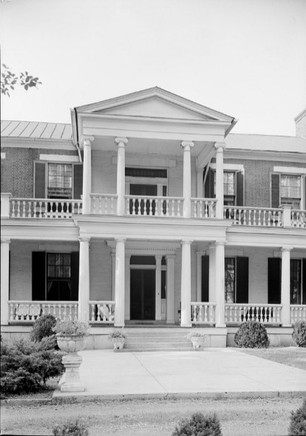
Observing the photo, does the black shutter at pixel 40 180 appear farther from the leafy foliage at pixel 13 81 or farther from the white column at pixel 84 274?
the leafy foliage at pixel 13 81

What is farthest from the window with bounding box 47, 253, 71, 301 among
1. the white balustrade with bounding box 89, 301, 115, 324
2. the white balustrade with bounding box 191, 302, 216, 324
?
the white balustrade with bounding box 191, 302, 216, 324

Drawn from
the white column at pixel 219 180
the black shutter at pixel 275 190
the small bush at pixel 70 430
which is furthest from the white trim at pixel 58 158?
the small bush at pixel 70 430

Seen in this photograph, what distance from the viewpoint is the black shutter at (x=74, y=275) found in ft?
54.1

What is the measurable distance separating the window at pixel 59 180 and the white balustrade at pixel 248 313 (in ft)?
17.1

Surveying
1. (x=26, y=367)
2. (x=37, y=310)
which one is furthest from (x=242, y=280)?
(x=26, y=367)

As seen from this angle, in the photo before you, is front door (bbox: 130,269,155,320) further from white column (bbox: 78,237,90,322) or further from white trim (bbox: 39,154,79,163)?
white trim (bbox: 39,154,79,163)

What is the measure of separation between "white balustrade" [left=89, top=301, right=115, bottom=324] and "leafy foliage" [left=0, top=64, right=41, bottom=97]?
9.52m

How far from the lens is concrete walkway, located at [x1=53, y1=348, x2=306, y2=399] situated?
8.51 m

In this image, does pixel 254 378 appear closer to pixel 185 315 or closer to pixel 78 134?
pixel 185 315

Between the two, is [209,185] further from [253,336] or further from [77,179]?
[253,336]

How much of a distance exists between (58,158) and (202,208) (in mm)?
4063

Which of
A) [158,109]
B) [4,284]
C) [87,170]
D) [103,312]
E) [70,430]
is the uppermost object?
[158,109]

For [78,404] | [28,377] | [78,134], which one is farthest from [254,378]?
[78,134]

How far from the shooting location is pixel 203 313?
16.4 meters
